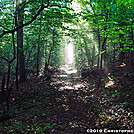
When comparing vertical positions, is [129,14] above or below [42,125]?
above

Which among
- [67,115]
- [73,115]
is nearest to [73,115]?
[73,115]

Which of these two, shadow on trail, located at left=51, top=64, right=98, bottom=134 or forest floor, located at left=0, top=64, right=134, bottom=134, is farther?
shadow on trail, located at left=51, top=64, right=98, bottom=134

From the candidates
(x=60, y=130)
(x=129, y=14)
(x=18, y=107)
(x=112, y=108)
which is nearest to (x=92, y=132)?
(x=60, y=130)

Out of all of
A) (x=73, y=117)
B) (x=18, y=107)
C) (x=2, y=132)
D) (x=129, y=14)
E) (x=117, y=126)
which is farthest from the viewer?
(x=18, y=107)

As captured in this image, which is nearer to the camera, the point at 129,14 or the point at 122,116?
the point at 122,116

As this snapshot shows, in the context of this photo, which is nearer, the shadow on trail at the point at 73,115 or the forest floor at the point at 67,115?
the forest floor at the point at 67,115

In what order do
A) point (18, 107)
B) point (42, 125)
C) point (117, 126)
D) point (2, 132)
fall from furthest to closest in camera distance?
point (18, 107) < point (42, 125) < point (2, 132) < point (117, 126)

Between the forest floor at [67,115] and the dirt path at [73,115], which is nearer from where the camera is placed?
the forest floor at [67,115]

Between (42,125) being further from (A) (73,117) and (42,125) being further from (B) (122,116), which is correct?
(B) (122,116)

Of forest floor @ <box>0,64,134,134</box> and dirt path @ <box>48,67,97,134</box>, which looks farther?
dirt path @ <box>48,67,97,134</box>

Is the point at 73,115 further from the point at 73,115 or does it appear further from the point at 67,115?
the point at 67,115

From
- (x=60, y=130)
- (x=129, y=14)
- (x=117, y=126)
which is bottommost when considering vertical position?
(x=60, y=130)

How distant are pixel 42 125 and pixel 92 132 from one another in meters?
2.34

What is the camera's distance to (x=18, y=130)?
5445 millimetres
